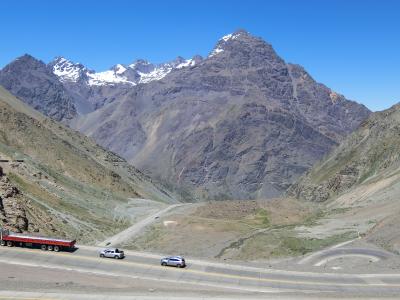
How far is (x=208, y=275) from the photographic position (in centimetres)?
5019

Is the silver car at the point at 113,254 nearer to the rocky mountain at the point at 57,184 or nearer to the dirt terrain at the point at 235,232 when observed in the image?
the rocky mountain at the point at 57,184

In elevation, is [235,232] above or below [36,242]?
below

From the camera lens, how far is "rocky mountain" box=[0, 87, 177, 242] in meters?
74.7

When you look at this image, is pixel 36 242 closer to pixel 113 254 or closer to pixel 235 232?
pixel 113 254

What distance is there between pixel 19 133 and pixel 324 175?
9488 centimetres

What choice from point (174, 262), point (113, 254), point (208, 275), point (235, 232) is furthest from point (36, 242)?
point (235, 232)

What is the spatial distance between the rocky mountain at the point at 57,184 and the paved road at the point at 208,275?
15.6 m

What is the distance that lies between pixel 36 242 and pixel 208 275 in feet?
58.3

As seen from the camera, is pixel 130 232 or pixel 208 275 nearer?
pixel 208 275

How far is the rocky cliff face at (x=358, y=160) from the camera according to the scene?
477 feet

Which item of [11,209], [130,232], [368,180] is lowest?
[130,232]

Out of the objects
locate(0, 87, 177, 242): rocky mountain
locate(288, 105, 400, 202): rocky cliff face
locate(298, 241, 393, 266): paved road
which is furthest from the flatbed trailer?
locate(288, 105, 400, 202): rocky cliff face

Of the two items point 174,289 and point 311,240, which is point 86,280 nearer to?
point 174,289

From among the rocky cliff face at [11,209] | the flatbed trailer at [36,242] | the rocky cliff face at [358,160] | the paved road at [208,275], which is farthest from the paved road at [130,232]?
the rocky cliff face at [358,160]
